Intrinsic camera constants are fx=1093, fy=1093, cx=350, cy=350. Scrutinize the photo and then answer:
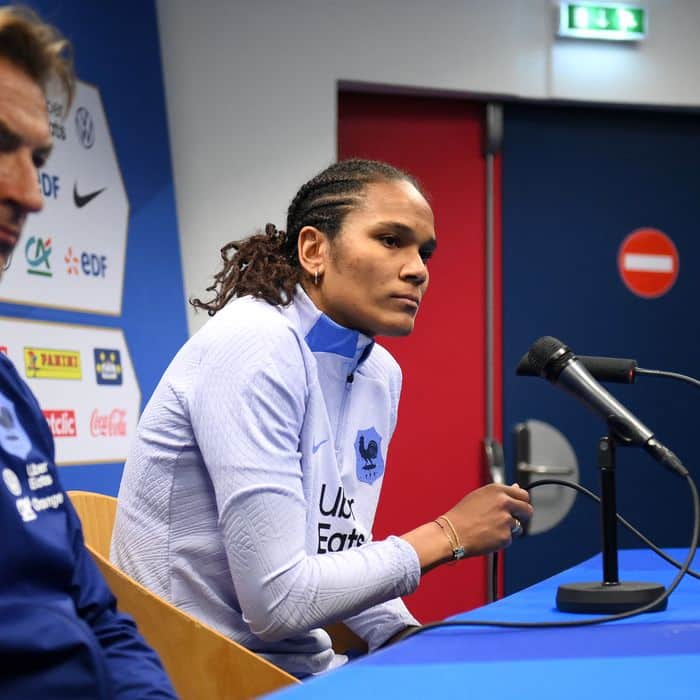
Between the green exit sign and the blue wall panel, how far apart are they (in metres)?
0.29

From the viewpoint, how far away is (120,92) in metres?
3.14

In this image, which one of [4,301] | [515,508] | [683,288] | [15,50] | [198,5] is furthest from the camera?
[683,288]

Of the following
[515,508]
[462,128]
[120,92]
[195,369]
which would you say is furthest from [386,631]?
[462,128]

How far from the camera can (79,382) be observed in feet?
9.44

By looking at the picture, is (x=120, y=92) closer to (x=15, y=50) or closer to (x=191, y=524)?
(x=191, y=524)

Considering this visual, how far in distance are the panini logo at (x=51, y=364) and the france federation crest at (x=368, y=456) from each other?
113cm

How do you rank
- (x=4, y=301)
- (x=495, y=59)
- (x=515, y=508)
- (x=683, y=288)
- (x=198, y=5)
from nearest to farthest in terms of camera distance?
1. (x=515, y=508)
2. (x=4, y=301)
3. (x=198, y=5)
4. (x=495, y=59)
5. (x=683, y=288)

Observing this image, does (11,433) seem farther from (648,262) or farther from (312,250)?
(648,262)

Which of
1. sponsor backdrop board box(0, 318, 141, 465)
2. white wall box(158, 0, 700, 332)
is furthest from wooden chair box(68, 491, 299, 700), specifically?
white wall box(158, 0, 700, 332)

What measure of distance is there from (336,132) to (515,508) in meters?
2.33

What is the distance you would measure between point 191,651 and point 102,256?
5.70 ft

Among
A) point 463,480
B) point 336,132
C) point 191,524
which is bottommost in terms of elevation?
point 463,480

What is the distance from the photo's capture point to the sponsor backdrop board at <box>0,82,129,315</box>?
2756mm

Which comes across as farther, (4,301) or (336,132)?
(336,132)
